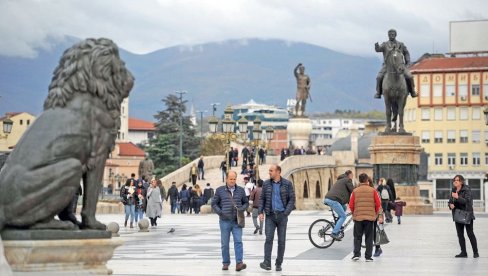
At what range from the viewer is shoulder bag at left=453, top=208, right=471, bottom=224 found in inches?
760

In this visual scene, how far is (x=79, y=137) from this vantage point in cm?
1086

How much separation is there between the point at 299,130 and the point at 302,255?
206 feet

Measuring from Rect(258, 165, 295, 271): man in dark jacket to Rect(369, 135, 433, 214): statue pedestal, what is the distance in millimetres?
22216

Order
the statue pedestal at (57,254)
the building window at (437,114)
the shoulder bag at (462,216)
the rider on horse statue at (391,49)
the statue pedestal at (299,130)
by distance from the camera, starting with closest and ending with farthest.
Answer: the statue pedestal at (57,254), the shoulder bag at (462,216), the rider on horse statue at (391,49), the statue pedestal at (299,130), the building window at (437,114)

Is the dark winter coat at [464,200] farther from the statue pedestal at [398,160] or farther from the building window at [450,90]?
A: the building window at [450,90]

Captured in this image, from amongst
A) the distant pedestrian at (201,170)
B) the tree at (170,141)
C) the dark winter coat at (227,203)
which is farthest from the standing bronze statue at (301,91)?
the dark winter coat at (227,203)

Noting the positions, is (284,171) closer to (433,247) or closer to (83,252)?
(433,247)

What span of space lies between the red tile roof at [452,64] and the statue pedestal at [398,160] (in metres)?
79.5

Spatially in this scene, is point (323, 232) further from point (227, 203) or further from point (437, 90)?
point (437, 90)

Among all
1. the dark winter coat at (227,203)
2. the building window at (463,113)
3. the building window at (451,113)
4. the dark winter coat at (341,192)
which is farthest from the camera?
the building window at (451,113)

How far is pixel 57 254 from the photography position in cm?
1052

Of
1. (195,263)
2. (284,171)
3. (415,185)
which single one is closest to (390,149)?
(415,185)

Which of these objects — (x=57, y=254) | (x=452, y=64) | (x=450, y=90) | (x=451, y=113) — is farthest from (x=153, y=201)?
(x=451, y=113)

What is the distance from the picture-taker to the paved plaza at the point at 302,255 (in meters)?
16.5
